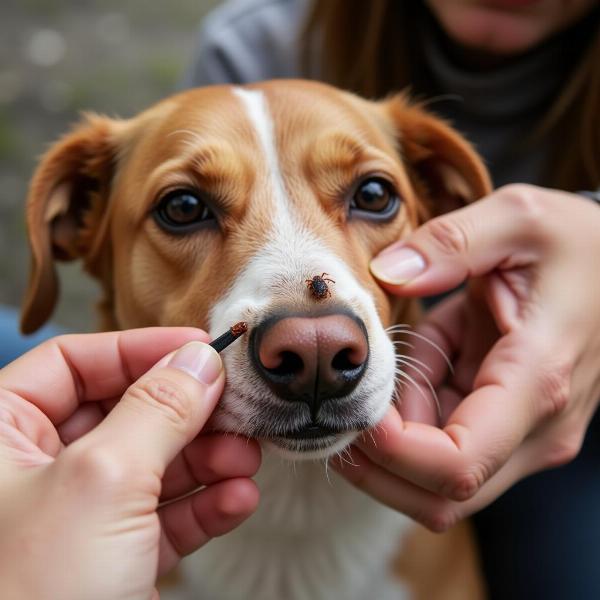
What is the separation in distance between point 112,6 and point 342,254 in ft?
20.9

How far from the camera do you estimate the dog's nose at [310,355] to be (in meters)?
1.46

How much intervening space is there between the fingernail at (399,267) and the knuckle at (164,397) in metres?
0.72

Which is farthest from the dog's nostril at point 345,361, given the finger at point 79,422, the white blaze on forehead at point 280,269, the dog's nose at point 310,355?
the finger at point 79,422

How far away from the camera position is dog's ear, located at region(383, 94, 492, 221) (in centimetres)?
240

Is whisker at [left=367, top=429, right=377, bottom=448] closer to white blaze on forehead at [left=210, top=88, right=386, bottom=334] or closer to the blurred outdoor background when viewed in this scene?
white blaze on forehead at [left=210, top=88, right=386, bottom=334]

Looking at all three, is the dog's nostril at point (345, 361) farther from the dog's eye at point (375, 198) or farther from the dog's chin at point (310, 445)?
the dog's eye at point (375, 198)

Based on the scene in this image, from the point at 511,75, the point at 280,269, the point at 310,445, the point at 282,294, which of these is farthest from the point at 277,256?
the point at 511,75

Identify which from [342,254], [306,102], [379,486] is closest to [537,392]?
[379,486]

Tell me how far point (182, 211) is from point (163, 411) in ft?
2.81

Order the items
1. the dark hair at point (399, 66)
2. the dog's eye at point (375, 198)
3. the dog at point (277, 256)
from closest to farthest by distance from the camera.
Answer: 1. the dog at point (277, 256)
2. the dog's eye at point (375, 198)
3. the dark hair at point (399, 66)

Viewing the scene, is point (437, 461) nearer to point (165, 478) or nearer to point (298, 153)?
point (165, 478)

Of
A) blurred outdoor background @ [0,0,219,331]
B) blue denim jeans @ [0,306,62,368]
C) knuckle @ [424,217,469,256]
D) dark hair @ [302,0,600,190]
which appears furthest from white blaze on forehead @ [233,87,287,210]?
blurred outdoor background @ [0,0,219,331]

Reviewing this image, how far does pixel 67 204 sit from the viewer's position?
255cm

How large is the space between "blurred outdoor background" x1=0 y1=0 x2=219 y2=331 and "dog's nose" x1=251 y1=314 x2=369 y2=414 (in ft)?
11.0
